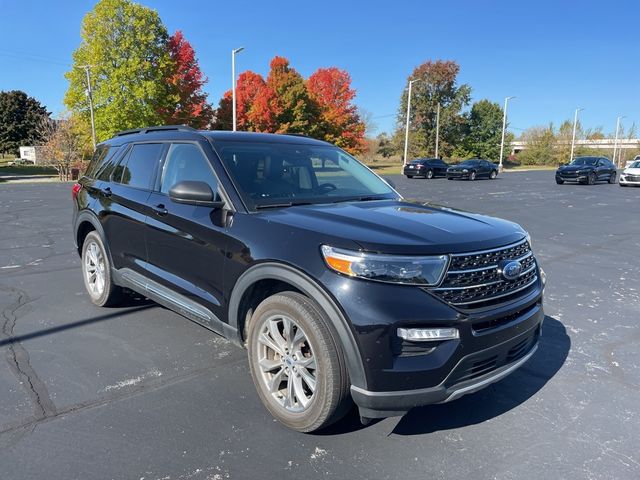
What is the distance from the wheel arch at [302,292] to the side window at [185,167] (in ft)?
2.68

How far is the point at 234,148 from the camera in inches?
148

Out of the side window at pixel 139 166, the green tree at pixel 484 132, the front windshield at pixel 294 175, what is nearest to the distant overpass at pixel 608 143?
the green tree at pixel 484 132

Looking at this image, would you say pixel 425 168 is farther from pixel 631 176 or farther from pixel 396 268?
pixel 396 268

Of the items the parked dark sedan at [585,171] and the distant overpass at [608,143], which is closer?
the parked dark sedan at [585,171]

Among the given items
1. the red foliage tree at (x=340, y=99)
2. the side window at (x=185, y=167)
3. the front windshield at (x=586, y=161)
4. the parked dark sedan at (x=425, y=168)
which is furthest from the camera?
the red foliage tree at (x=340, y=99)

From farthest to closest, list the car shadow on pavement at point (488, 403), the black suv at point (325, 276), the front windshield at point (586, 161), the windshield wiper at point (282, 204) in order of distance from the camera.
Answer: the front windshield at point (586, 161)
the windshield wiper at point (282, 204)
the car shadow on pavement at point (488, 403)
the black suv at point (325, 276)

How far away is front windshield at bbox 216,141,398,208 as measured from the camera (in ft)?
11.5

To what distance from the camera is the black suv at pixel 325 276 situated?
248 cm

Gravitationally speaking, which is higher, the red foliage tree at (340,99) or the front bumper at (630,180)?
the red foliage tree at (340,99)

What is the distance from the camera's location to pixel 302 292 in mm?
2773

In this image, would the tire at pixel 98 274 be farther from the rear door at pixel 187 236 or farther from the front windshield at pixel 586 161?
the front windshield at pixel 586 161

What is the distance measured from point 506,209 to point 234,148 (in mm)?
13100

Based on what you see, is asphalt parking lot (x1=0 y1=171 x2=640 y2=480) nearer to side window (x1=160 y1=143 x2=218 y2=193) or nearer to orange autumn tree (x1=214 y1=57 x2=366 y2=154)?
side window (x1=160 y1=143 x2=218 y2=193)

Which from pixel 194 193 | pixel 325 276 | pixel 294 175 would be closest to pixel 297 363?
pixel 325 276
